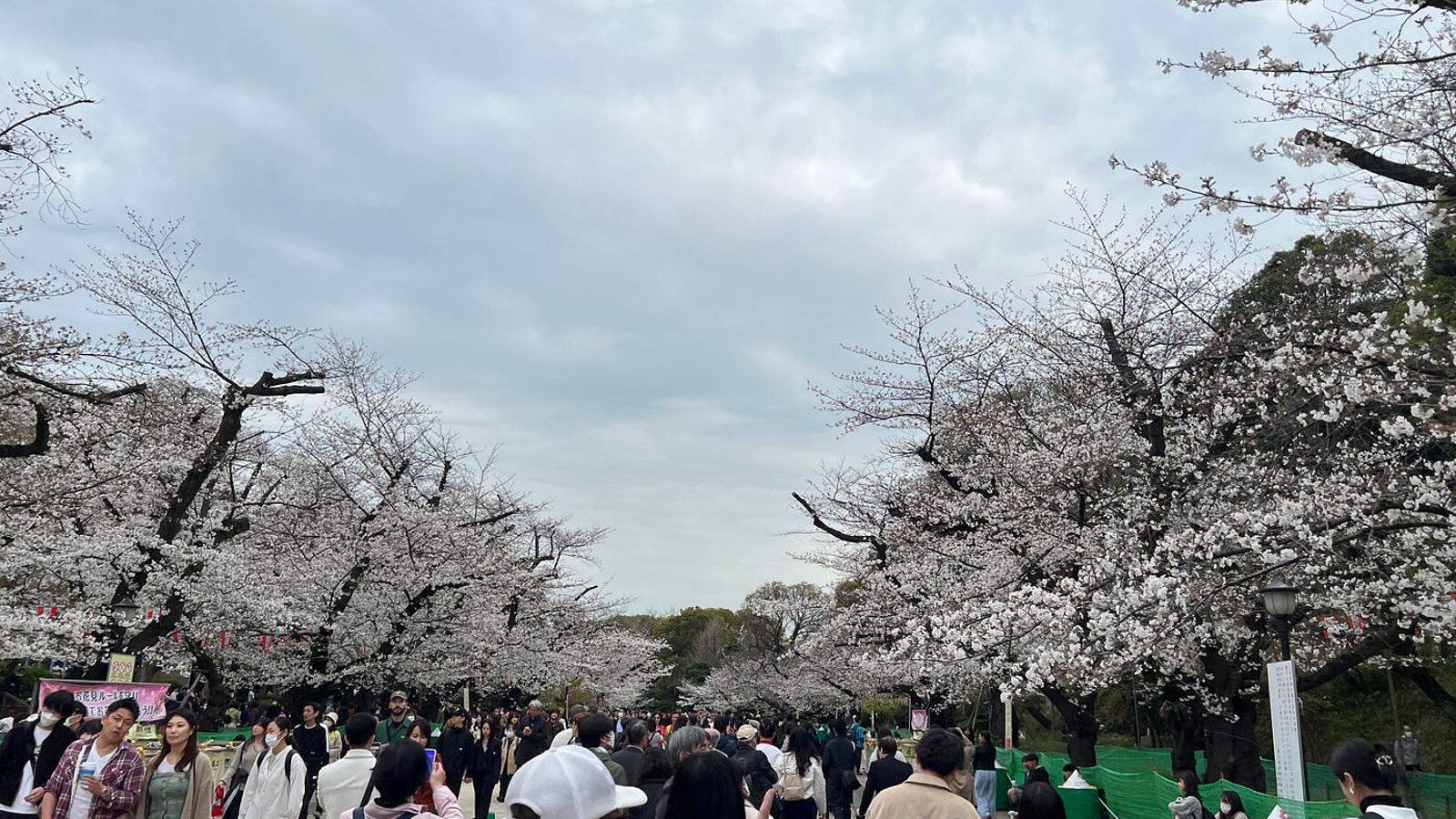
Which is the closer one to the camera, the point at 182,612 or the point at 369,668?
the point at 182,612

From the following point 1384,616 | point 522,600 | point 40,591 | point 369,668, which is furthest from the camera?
point 522,600

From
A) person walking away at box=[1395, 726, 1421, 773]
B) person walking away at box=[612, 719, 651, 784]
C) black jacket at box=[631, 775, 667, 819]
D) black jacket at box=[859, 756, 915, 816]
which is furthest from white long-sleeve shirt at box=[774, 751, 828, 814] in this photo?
person walking away at box=[1395, 726, 1421, 773]

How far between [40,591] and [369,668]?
6.76 metres

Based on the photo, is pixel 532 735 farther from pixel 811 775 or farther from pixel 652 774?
pixel 652 774

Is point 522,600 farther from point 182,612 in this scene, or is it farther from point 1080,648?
point 1080,648

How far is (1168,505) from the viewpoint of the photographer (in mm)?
14547

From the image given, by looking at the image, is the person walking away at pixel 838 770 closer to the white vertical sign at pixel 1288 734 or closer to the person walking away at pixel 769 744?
the person walking away at pixel 769 744

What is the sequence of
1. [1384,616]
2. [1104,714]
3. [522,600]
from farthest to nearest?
1. [522,600]
2. [1104,714]
3. [1384,616]

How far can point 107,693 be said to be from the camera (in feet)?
40.4

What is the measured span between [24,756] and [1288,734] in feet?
29.4

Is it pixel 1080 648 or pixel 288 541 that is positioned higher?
pixel 288 541

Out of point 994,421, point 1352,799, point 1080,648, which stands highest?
point 994,421

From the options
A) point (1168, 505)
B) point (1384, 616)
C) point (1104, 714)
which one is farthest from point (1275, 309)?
point (1104, 714)

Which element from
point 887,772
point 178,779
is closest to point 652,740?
point 887,772
